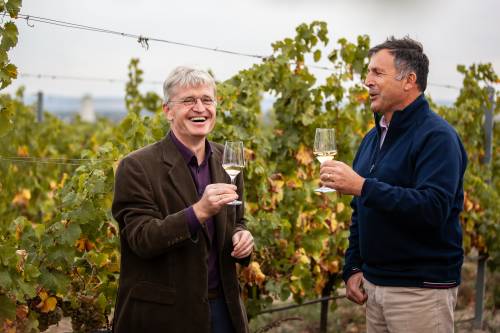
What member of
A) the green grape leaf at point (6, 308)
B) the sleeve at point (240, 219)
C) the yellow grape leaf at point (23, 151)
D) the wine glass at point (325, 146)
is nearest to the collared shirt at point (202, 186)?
the sleeve at point (240, 219)

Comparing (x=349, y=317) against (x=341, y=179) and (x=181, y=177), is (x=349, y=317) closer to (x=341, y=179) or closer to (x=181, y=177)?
(x=341, y=179)

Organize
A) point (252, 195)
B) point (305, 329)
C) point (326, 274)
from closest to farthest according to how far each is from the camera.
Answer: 1. point (252, 195)
2. point (326, 274)
3. point (305, 329)

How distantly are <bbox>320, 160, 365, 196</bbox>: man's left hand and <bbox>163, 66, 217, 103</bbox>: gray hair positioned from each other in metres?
0.57

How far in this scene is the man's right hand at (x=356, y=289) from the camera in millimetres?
3244

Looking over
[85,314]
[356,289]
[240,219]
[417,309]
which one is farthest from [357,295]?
[85,314]

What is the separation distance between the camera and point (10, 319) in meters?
3.07

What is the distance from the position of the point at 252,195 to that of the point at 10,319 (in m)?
2.05

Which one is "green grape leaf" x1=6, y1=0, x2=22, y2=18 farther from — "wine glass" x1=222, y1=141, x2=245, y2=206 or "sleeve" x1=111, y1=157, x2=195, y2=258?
"wine glass" x1=222, y1=141, x2=245, y2=206

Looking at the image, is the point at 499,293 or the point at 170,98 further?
the point at 499,293

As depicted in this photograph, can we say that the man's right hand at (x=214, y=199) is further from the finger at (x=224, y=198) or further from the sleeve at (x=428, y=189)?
the sleeve at (x=428, y=189)

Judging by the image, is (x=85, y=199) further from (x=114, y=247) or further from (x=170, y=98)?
(x=170, y=98)

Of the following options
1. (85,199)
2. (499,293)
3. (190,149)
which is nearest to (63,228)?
(85,199)

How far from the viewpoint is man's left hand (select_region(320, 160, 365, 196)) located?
282cm

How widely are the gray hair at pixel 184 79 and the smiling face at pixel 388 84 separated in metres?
0.73
